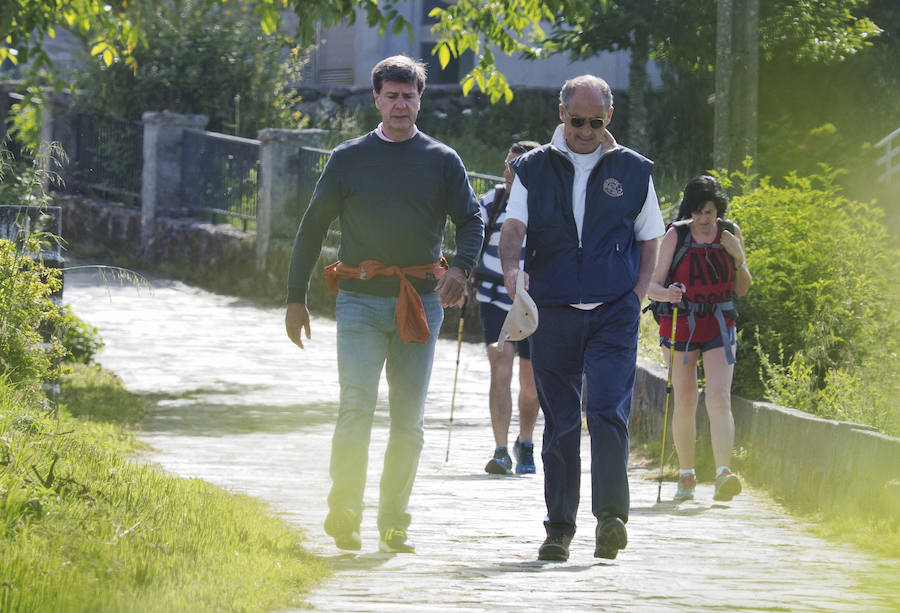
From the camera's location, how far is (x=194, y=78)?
2367 cm

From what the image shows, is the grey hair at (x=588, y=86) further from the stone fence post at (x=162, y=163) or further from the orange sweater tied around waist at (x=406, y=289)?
the stone fence post at (x=162, y=163)

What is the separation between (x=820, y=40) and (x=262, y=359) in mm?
12242

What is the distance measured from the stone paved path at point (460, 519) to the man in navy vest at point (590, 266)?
304 millimetres

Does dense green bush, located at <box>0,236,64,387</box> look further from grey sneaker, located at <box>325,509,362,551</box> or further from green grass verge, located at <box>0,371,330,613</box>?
grey sneaker, located at <box>325,509,362,551</box>

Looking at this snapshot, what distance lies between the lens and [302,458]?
964cm

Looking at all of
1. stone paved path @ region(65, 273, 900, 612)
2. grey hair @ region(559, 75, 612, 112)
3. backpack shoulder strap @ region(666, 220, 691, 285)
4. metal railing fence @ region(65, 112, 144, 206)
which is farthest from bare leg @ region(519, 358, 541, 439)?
metal railing fence @ region(65, 112, 144, 206)

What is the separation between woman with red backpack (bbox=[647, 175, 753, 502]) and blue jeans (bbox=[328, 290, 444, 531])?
95.7 inches

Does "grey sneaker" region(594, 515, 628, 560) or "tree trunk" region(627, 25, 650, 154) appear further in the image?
"tree trunk" region(627, 25, 650, 154)

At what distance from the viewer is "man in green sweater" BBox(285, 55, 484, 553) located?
6.27m

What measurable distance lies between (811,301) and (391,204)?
4.36 m

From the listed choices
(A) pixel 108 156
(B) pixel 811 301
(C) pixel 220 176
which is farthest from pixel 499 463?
(A) pixel 108 156

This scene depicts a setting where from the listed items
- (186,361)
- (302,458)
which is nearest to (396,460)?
(302,458)

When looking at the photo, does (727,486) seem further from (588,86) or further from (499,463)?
Result: (588,86)

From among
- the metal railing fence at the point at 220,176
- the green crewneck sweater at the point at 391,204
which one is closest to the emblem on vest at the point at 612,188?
the green crewneck sweater at the point at 391,204
